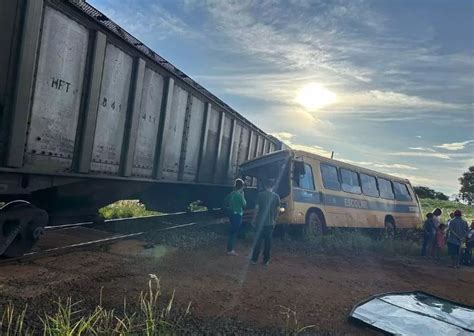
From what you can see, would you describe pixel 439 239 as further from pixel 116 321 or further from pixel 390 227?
pixel 116 321

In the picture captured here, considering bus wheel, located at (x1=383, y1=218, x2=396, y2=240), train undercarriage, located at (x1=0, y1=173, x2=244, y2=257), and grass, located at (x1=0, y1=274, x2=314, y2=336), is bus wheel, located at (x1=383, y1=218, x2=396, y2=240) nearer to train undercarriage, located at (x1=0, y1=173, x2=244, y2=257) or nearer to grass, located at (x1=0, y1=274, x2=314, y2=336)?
train undercarriage, located at (x1=0, y1=173, x2=244, y2=257)

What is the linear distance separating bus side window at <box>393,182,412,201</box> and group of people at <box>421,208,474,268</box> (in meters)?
3.99

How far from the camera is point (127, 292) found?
486cm

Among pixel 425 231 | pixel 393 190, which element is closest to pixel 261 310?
pixel 425 231

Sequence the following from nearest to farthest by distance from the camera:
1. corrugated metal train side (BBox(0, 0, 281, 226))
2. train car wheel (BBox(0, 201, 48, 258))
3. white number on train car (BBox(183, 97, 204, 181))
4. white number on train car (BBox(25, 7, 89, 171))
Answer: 1. corrugated metal train side (BBox(0, 0, 281, 226))
2. white number on train car (BBox(25, 7, 89, 171))
3. train car wheel (BBox(0, 201, 48, 258))
4. white number on train car (BBox(183, 97, 204, 181))

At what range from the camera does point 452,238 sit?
10633 millimetres

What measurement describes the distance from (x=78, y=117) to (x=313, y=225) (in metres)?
6.85

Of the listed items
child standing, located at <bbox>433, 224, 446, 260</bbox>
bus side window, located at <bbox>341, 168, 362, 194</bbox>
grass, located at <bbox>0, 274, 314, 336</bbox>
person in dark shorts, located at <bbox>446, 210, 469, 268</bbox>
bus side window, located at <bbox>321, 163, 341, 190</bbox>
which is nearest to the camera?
grass, located at <bbox>0, 274, 314, 336</bbox>

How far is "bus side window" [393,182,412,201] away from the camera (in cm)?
1586

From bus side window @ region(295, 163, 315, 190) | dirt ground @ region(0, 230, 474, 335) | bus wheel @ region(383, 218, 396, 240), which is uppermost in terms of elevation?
bus side window @ region(295, 163, 315, 190)

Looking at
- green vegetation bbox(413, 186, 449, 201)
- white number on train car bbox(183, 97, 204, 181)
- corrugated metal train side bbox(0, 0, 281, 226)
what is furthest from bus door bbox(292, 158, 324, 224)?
green vegetation bbox(413, 186, 449, 201)

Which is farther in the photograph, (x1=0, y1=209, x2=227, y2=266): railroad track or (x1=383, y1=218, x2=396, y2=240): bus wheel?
(x1=383, y1=218, x2=396, y2=240): bus wheel

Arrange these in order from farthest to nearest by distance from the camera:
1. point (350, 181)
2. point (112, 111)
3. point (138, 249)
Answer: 1. point (350, 181)
2. point (138, 249)
3. point (112, 111)

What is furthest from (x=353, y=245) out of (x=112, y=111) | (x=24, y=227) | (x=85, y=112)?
(x=24, y=227)
